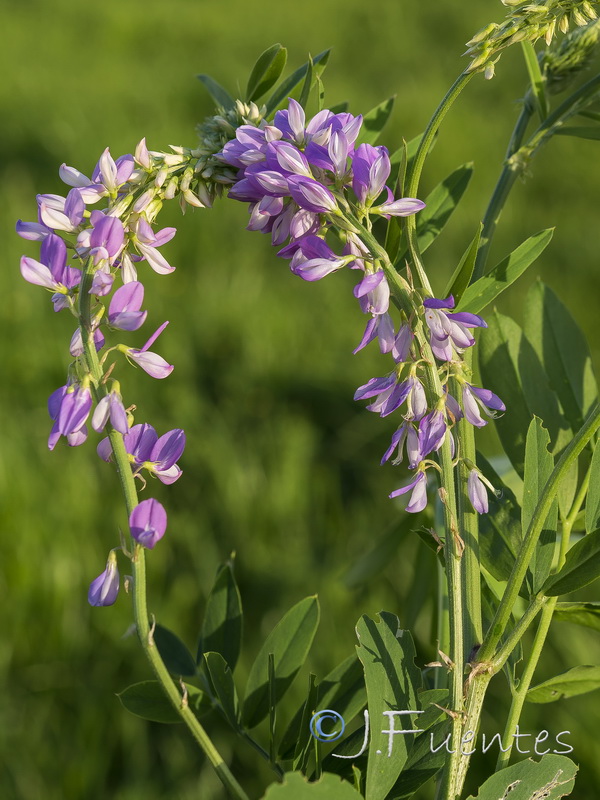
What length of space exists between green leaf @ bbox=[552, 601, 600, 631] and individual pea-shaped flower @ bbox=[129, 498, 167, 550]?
25 centimetres

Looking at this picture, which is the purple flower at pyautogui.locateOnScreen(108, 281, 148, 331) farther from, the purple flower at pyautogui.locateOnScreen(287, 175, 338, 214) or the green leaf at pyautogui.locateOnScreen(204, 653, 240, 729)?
the green leaf at pyautogui.locateOnScreen(204, 653, 240, 729)

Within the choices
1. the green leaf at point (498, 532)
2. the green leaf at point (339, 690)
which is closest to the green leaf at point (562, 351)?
the green leaf at point (498, 532)

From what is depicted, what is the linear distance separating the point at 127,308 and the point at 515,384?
29 cm

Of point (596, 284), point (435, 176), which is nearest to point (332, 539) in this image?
point (596, 284)

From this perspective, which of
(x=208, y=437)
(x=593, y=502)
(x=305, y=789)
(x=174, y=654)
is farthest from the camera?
(x=208, y=437)

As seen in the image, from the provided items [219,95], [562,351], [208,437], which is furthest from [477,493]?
[208,437]

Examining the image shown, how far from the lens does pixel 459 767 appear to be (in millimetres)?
428

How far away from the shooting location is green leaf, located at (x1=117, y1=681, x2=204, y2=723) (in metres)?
0.51

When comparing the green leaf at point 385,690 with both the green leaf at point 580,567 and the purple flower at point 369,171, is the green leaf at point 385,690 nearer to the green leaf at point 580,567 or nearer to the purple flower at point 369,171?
the green leaf at point 580,567

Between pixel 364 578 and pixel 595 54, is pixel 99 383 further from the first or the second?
pixel 364 578

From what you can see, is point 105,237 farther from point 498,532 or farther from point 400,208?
point 498,532

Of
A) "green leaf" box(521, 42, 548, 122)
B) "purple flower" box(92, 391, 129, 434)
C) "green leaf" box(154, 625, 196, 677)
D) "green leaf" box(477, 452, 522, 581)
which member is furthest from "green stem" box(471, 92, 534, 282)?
"green leaf" box(154, 625, 196, 677)

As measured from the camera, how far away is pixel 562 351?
2.07 ft

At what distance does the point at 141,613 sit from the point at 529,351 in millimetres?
334
